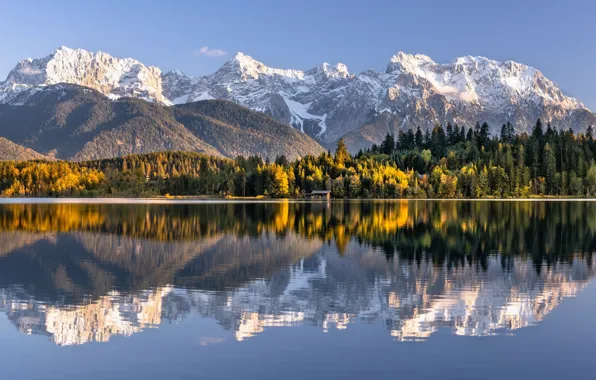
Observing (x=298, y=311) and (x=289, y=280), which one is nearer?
(x=298, y=311)

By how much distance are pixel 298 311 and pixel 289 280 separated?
886 centimetres

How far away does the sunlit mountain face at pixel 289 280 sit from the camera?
27.8 meters

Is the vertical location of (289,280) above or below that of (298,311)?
above

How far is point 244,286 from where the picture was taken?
119 feet

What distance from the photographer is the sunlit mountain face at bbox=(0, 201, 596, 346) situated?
2781 cm

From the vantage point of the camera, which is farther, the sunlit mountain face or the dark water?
the sunlit mountain face

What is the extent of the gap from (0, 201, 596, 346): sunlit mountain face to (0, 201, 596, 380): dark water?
0.15m

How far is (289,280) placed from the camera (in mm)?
38562

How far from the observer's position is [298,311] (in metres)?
29.7

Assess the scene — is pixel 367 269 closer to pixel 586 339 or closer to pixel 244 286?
pixel 244 286

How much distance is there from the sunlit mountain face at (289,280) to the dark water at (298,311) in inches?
5.9

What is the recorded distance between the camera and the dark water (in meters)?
21.9

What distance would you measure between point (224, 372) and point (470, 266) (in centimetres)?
2733

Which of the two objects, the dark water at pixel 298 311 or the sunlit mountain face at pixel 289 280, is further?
the sunlit mountain face at pixel 289 280
